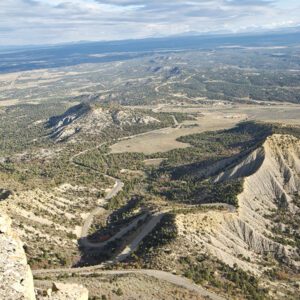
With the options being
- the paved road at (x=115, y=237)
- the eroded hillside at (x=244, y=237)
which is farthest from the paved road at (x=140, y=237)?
the paved road at (x=115, y=237)

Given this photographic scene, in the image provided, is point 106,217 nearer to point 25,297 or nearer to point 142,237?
point 142,237

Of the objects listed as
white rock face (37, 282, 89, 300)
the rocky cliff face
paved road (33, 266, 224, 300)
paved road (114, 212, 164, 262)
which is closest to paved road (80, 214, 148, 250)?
paved road (114, 212, 164, 262)

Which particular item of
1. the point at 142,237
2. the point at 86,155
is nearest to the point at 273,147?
the point at 142,237

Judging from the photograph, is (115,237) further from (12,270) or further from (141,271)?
(12,270)

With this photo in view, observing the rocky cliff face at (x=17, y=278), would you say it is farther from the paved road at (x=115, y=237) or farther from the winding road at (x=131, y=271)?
the paved road at (x=115, y=237)

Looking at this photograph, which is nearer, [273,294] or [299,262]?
[273,294]
